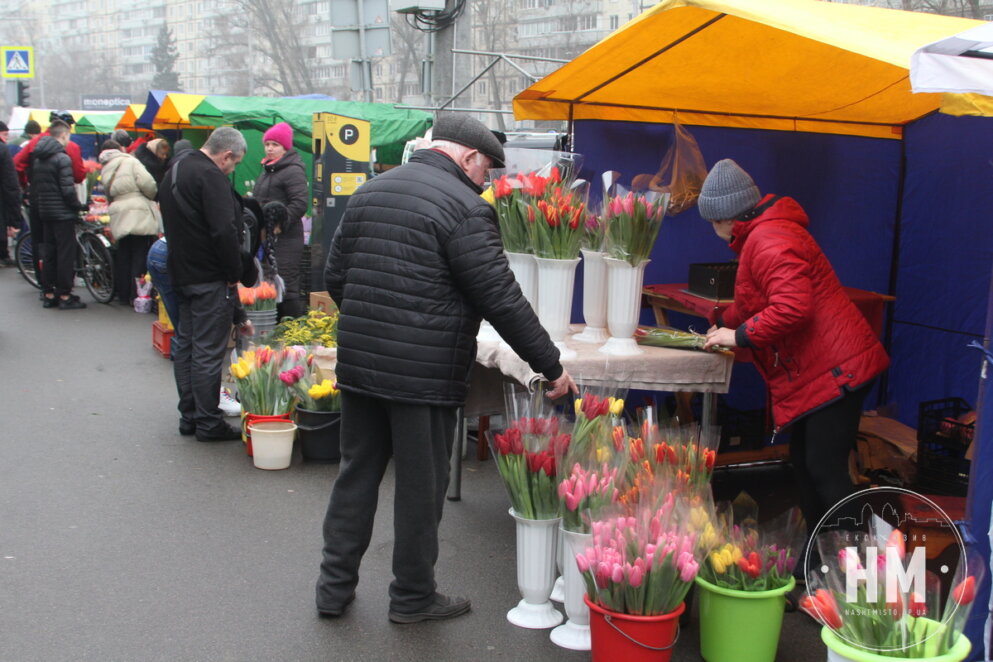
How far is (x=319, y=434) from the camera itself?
562cm

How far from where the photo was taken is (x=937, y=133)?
542 cm

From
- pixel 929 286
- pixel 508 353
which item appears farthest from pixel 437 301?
pixel 929 286

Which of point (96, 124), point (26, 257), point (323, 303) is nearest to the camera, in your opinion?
point (323, 303)

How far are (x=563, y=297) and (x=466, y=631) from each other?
4.99 feet

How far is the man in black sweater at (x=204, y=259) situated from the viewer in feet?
17.9

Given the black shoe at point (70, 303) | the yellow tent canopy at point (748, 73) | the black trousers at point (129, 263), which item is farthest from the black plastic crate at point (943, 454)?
the black shoe at point (70, 303)

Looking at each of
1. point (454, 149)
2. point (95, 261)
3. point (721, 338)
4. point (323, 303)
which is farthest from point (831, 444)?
point (95, 261)

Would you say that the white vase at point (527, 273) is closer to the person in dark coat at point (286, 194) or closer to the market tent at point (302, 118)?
the person in dark coat at point (286, 194)

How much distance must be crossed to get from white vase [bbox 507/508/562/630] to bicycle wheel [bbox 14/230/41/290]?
33.9ft

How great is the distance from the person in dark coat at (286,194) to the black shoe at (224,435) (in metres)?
2.97

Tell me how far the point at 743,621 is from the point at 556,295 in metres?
1.65

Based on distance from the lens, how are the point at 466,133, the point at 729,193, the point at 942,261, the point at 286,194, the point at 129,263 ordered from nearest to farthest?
the point at 466,133
the point at 729,193
the point at 942,261
the point at 286,194
the point at 129,263

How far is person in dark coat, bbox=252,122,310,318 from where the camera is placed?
8.68 m

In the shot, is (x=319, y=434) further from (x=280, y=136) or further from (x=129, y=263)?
(x=129, y=263)
